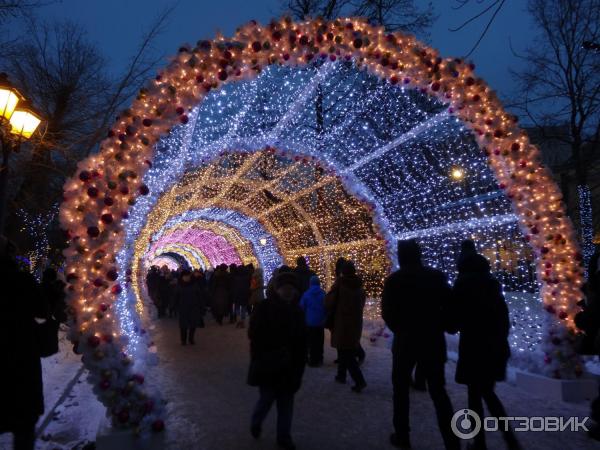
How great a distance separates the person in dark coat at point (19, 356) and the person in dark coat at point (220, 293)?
10.7 metres

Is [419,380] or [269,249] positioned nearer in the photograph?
[419,380]

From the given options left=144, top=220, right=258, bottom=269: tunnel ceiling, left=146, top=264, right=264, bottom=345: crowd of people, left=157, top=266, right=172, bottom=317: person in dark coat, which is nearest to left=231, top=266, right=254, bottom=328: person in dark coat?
left=146, top=264, right=264, bottom=345: crowd of people

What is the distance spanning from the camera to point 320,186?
1212 cm

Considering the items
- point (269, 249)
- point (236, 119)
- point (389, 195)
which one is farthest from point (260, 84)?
point (269, 249)

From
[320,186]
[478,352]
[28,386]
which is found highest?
[320,186]

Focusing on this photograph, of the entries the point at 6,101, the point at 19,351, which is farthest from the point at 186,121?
the point at 19,351

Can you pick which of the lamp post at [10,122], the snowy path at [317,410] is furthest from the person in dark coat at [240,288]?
the lamp post at [10,122]

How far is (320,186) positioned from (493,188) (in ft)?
15.8

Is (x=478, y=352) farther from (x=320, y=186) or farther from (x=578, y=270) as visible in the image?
(x=320, y=186)

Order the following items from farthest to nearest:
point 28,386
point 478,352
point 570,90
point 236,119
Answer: point 570,90 < point 236,119 < point 478,352 < point 28,386

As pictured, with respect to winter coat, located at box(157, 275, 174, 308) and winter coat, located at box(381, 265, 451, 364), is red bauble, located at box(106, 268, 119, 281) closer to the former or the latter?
winter coat, located at box(381, 265, 451, 364)

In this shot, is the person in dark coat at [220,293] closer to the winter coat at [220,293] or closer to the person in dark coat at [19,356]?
the winter coat at [220,293]

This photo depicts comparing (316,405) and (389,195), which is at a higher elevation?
(389,195)

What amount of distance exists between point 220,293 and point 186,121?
9.21 metres
